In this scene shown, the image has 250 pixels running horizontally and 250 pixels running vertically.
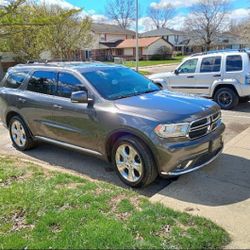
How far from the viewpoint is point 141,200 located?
4051mm

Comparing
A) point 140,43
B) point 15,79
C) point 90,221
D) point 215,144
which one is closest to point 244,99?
point 215,144

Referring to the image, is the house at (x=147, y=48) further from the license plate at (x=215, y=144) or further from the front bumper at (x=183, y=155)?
the front bumper at (x=183, y=155)

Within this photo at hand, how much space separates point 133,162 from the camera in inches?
180

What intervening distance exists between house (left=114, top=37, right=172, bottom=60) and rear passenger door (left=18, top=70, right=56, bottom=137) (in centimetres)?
5245

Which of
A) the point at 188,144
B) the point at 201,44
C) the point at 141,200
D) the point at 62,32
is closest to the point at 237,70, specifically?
the point at 188,144

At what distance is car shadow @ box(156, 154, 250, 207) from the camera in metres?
4.13

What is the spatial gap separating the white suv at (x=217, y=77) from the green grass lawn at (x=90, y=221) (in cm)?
673

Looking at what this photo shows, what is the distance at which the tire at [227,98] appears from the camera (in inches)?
393

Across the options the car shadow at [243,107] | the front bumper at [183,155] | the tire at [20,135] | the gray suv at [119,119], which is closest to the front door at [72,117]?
the gray suv at [119,119]

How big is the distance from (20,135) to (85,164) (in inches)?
70.0

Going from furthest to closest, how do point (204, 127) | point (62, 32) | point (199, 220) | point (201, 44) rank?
point (201, 44), point (62, 32), point (204, 127), point (199, 220)

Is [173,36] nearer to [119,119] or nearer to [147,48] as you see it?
[147,48]

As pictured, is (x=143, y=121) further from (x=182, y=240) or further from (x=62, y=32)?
(x=62, y=32)

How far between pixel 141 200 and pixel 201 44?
6624 cm
